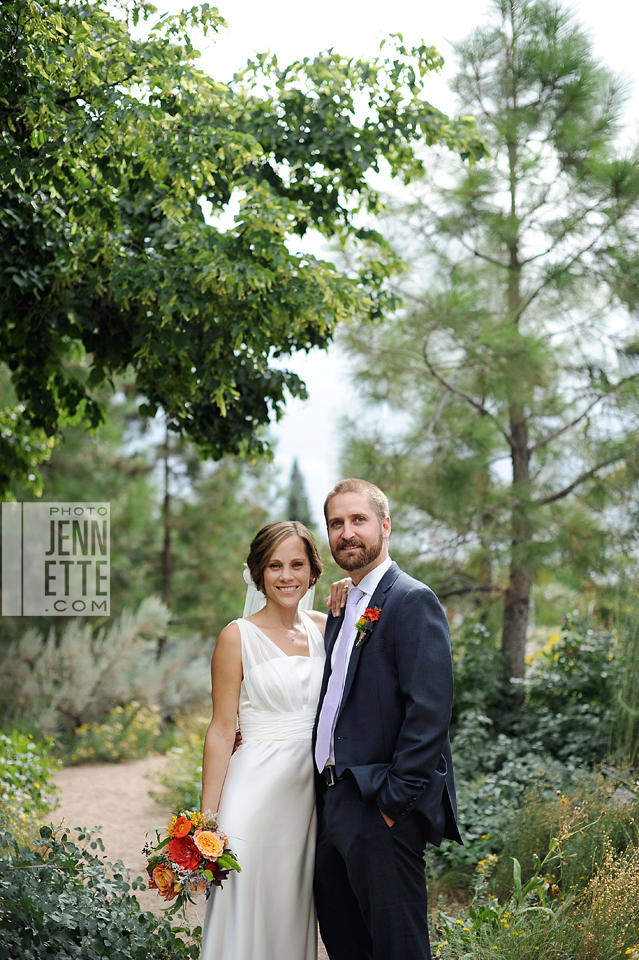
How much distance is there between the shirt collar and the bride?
25cm

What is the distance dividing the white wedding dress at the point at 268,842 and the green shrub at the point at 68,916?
29 centimetres

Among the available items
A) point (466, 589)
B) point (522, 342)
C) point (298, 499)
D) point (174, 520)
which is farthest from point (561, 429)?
point (298, 499)

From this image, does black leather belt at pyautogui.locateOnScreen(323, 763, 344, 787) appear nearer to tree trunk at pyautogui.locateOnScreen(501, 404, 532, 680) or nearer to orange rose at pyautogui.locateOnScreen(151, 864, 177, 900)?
Answer: orange rose at pyautogui.locateOnScreen(151, 864, 177, 900)

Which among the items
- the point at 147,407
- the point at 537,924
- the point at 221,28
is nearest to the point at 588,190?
the point at 221,28

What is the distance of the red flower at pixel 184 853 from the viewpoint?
214 cm

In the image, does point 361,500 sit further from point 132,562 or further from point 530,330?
point 132,562

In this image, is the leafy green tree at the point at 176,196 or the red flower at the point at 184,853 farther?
the leafy green tree at the point at 176,196

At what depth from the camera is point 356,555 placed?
2.40 meters

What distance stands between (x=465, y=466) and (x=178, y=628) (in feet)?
A: 26.4

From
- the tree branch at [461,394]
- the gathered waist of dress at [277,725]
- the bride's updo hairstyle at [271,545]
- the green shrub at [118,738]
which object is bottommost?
the green shrub at [118,738]

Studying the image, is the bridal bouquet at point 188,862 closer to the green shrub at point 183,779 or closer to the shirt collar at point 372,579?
the shirt collar at point 372,579

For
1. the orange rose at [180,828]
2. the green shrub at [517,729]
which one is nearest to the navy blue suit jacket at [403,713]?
the orange rose at [180,828]

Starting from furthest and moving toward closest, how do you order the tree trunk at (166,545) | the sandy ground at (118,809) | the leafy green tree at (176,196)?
the tree trunk at (166,545) → the sandy ground at (118,809) → the leafy green tree at (176,196)

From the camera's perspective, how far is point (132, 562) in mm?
11570
